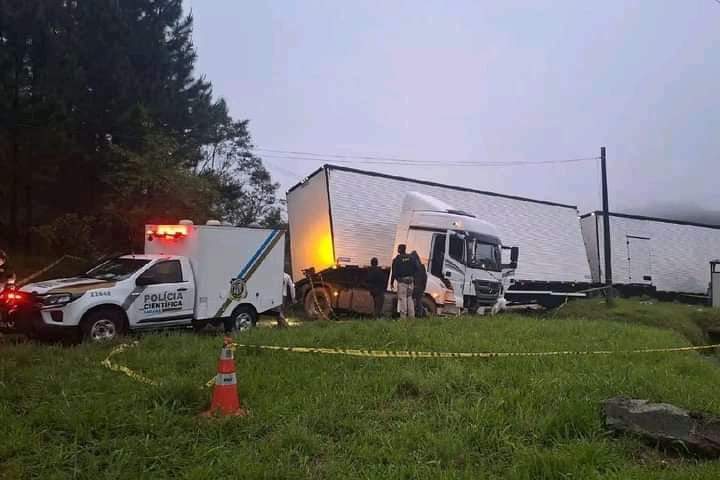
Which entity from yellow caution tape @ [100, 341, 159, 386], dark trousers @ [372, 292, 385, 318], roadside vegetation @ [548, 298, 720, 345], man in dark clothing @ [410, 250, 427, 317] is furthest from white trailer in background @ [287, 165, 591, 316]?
yellow caution tape @ [100, 341, 159, 386]

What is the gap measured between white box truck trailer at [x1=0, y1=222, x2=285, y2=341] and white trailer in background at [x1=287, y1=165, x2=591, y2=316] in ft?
10.5

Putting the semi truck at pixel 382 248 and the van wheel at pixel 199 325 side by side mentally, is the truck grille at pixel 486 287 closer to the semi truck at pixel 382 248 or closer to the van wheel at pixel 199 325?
the semi truck at pixel 382 248

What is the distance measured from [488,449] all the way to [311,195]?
1235 cm

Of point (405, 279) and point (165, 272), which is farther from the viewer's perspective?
point (405, 279)

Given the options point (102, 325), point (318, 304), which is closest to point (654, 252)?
point (318, 304)

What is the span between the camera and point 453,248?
1483cm

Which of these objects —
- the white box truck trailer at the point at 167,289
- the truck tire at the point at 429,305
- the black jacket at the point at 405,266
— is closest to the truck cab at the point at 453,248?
the truck tire at the point at 429,305

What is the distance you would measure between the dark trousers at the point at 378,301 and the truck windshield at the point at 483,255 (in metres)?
2.47

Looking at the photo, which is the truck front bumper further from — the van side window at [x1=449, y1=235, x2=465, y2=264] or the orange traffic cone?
the van side window at [x1=449, y1=235, x2=465, y2=264]

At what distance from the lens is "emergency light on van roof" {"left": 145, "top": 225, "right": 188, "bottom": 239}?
10906 millimetres

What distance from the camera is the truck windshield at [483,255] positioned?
1520cm

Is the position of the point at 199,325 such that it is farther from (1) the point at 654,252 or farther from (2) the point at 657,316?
(1) the point at 654,252

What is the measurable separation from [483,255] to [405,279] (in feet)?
11.1

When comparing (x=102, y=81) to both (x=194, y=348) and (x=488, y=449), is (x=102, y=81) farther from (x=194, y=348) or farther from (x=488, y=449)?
(x=488, y=449)
